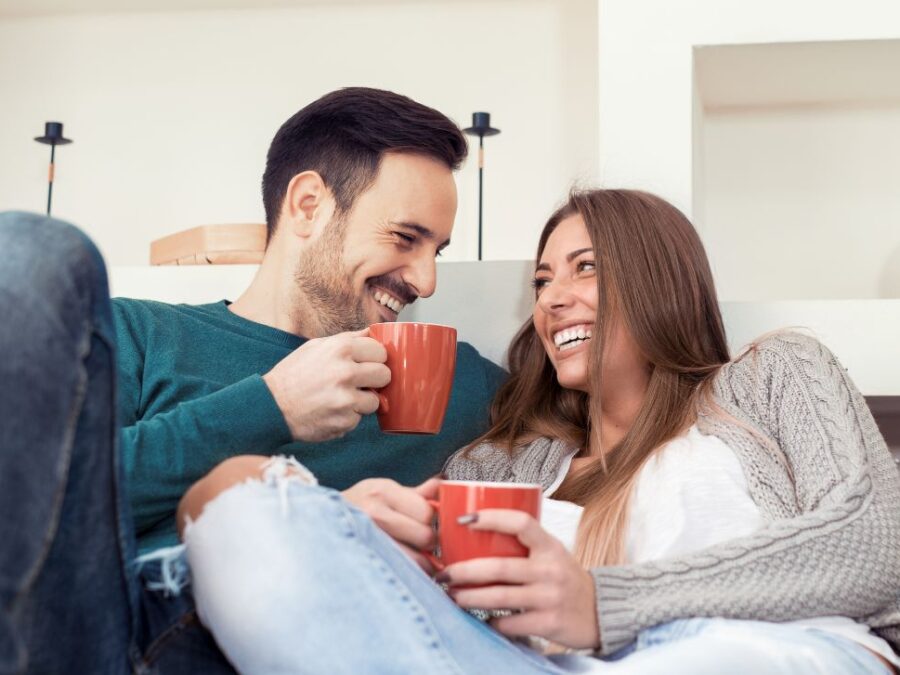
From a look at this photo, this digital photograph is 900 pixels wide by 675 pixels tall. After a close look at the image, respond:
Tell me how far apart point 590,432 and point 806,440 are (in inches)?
16.9

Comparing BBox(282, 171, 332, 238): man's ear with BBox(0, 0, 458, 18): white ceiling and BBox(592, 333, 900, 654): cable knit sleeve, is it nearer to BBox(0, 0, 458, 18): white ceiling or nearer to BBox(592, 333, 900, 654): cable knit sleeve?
BBox(592, 333, 900, 654): cable knit sleeve

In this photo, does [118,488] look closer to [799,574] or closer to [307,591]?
[307,591]

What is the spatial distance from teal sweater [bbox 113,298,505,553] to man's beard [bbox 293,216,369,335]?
67mm

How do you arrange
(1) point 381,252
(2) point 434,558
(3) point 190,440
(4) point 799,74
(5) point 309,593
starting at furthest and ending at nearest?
(4) point 799,74 < (1) point 381,252 < (3) point 190,440 < (2) point 434,558 < (5) point 309,593

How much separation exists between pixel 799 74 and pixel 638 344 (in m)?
0.83

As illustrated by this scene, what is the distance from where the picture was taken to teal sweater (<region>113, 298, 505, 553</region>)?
3.88 feet

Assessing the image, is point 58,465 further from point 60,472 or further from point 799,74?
point 799,74

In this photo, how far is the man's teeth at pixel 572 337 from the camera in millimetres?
1522

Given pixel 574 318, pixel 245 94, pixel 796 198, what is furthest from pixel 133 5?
pixel 574 318

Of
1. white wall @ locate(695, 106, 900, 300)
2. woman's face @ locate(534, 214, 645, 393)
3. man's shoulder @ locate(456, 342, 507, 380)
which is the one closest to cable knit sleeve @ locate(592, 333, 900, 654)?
woman's face @ locate(534, 214, 645, 393)

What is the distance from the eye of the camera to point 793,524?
42.9 inches

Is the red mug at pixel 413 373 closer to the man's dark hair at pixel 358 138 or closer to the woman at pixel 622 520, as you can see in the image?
the woman at pixel 622 520

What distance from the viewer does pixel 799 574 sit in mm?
1061

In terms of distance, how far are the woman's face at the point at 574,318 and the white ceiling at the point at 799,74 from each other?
52 centimetres
